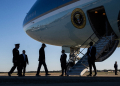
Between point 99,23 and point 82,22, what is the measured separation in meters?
1.88

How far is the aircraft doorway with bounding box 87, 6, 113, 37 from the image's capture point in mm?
13391

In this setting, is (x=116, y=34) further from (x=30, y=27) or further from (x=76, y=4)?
(x=30, y=27)

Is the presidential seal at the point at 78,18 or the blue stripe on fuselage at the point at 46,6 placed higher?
the blue stripe on fuselage at the point at 46,6

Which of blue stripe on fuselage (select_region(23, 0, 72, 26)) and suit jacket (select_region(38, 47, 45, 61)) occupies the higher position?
blue stripe on fuselage (select_region(23, 0, 72, 26))

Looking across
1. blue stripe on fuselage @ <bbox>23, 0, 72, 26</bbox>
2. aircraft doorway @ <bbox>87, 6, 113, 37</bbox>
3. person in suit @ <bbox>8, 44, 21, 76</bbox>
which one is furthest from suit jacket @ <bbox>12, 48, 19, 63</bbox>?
blue stripe on fuselage @ <bbox>23, 0, 72, 26</bbox>

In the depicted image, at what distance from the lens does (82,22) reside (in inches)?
527

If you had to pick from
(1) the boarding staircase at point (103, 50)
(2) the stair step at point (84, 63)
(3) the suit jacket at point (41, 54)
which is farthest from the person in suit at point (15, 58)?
(1) the boarding staircase at point (103, 50)

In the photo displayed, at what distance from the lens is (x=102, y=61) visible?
12195mm

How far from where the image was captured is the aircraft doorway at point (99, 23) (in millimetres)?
13391
